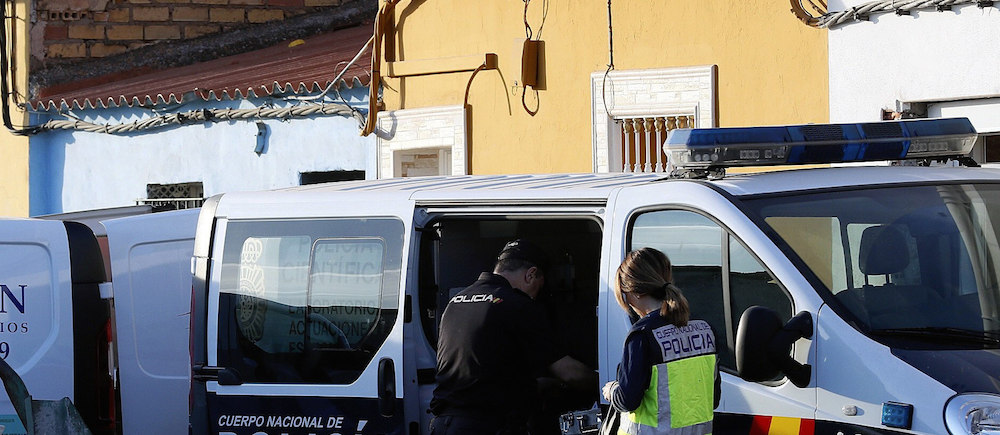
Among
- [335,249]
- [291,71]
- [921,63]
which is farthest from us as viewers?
[291,71]

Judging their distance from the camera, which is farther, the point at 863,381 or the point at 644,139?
the point at 644,139

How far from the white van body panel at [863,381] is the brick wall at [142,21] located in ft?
40.9

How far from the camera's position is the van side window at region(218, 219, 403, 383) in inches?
229

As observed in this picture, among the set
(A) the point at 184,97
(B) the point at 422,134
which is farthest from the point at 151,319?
(A) the point at 184,97

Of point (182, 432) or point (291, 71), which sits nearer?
point (182, 432)

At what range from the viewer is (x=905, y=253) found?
470 centimetres

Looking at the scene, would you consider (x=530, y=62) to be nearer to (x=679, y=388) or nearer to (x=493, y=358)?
(x=493, y=358)

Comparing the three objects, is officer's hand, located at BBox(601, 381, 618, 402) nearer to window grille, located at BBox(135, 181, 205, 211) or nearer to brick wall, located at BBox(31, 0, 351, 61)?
window grille, located at BBox(135, 181, 205, 211)

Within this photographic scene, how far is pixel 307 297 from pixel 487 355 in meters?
0.95

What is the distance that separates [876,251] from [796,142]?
1.65 ft

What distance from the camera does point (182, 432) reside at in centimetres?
752

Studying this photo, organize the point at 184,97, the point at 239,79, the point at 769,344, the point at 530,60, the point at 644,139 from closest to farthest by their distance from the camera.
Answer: the point at 769,344
the point at 644,139
the point at 530,60
the point at 184,97
the point at 239,79

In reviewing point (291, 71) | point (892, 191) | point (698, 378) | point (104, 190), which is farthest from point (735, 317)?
point (104, 190)

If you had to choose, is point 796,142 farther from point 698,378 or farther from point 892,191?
point 698,378
